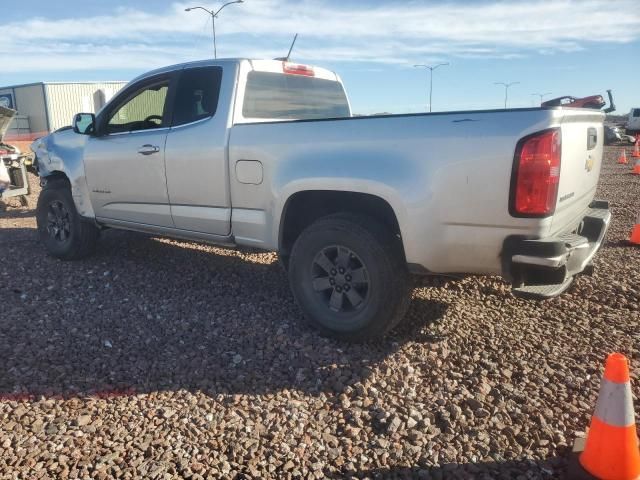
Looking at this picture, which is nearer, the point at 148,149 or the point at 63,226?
the point at 148,149

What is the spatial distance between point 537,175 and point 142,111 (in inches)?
163

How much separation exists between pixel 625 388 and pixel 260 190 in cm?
265

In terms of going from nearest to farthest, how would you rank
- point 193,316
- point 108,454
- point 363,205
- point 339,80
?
point 108,454 → point 363,205 → point 193,316 → point 339,80

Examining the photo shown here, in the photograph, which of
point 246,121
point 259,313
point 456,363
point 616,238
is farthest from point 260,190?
point 616,238

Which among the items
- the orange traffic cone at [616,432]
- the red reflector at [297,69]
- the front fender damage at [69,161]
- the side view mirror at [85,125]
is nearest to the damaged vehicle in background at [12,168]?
the front fender damage at [69,161]

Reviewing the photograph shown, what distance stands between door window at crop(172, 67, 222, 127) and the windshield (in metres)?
0.29

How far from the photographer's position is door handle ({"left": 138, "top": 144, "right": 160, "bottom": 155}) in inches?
185

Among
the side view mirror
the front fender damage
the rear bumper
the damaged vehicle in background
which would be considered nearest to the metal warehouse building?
the damaged vehicle in background

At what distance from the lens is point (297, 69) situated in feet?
16.5

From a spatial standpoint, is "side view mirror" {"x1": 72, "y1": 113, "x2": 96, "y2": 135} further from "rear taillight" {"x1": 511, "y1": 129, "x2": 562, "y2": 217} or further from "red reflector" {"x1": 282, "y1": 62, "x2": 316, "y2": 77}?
"rear taillight" {"x1": 511, "y1": 129, "x2": 562, "y2": 217}

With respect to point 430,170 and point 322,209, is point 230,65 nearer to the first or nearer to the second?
point 322,209

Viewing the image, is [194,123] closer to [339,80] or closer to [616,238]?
[339,80]

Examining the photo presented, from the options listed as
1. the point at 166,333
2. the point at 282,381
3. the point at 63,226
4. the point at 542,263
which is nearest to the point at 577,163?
the point at 542,263

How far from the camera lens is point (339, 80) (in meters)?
5.57
